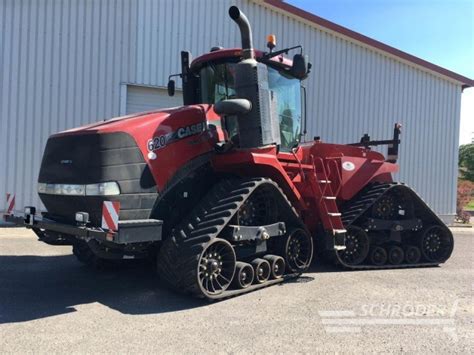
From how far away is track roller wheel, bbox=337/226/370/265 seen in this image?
306 inches

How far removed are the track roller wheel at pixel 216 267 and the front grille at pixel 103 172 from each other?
80 centimetres

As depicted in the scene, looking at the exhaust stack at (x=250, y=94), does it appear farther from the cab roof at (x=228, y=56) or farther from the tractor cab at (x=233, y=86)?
the cab roof at (x=228, y=56)

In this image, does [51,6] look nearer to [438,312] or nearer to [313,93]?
[313,93]

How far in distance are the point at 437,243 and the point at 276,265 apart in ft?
12.2

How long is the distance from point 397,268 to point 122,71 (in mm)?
7732

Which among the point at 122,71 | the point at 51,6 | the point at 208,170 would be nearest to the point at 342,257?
the point at 208,170

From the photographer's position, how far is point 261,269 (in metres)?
6.20

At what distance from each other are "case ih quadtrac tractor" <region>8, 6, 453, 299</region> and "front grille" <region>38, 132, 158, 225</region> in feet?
0.04

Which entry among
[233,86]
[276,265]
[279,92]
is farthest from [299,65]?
[276,265]

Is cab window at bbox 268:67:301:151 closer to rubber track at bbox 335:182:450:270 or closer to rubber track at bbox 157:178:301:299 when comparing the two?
rubber track at bbox 157:178:301:299

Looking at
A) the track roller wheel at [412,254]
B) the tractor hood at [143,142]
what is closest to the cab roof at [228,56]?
the tractor hood at [143,142]

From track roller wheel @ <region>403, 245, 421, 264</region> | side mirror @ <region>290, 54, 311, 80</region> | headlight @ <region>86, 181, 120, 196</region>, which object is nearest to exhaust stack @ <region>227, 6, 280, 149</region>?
side mirror @ <region>290, 54, 311, 80</region>

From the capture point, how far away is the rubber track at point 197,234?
17.4 ft

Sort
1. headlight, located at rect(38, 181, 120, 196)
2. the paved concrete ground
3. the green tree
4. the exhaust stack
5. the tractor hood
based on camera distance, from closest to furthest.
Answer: the paved concrete ground
headlight, located at rect(38, 181, 120, 196)
the tractor hood
the exhaust stack
the green tree
